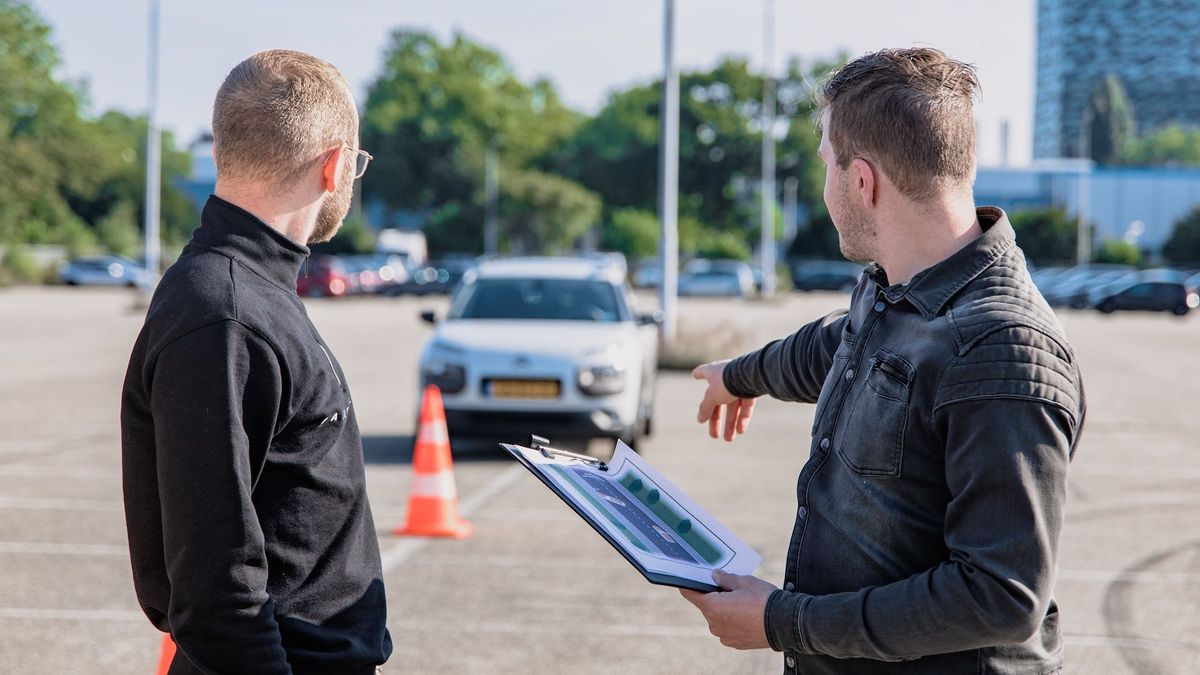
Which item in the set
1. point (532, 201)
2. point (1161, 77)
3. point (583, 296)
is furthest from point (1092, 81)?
point (583, 296)

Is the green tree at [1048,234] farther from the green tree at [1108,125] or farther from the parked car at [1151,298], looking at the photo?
the green tree at [1108,125]

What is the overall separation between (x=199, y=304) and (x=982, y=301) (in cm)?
125

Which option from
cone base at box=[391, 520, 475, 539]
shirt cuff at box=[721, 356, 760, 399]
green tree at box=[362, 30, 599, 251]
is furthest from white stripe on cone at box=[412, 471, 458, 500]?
green tree at box=[362, 30, 599, 251]

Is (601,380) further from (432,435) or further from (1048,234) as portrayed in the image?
(1048,234)

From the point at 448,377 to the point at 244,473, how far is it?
848 cm

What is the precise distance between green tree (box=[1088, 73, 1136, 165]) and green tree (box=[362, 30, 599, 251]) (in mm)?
70575

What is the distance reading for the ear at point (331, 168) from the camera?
244 cm

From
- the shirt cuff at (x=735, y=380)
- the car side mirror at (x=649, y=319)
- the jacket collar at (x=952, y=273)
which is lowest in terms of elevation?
the car side mirror at (x=649, y=319)

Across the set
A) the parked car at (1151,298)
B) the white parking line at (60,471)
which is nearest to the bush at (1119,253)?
the parked car at (1151,298)

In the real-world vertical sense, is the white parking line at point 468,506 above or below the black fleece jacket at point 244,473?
below

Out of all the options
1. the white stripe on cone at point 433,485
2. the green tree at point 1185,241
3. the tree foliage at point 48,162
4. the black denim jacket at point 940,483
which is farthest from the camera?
the green tree at point 1185,241

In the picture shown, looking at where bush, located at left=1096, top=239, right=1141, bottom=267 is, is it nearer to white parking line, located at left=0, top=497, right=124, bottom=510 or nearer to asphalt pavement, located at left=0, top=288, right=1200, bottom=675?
asphalt pavement, located at left=0, top=288, right=1200, bottom=675

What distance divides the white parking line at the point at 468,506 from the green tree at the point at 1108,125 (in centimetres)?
14160

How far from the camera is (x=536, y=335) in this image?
1117 cm
